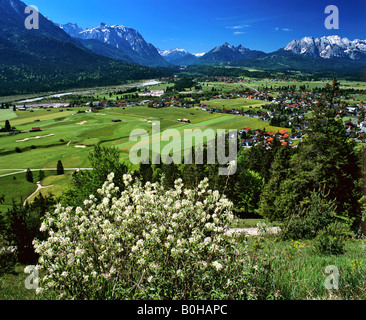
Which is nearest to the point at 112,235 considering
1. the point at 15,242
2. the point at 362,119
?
the point at 15,242

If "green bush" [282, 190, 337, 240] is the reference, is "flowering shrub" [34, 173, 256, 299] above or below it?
above

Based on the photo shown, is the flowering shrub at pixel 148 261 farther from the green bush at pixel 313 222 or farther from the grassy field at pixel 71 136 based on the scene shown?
the grassy field at pixel 71 136

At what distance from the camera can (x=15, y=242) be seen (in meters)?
17.2

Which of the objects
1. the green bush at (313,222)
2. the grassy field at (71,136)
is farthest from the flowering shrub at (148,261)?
the grassy field at (71,136)

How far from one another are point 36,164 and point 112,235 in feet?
254

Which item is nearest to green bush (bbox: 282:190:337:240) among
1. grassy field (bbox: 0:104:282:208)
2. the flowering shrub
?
the flowering shrub

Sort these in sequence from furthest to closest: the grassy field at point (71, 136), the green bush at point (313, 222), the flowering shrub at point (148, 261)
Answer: the grassy field at point (71, 136), the green bush at point (313, 222), the flowering shrub at point (148, 261)

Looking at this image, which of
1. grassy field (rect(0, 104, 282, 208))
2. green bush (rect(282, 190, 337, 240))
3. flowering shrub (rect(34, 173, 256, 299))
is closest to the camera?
flowering shrub (rect(34, 173, 256, 299))

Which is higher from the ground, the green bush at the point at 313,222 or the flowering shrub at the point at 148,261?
the flowering shrub at the point at 148,261

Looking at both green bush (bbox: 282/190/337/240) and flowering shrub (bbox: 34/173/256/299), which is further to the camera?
green bush (bbox: 282/190/337/240)

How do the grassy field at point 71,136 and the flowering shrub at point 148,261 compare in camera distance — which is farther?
the grassy field at point 71,136

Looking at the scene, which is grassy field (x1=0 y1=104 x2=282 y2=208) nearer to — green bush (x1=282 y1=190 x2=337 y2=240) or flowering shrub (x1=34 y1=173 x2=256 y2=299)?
green bush (x1=282 y1=190 x2=337 y2=240)

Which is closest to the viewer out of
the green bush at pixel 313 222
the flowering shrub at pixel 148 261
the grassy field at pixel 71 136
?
the flowering shrub at pixel 148 261

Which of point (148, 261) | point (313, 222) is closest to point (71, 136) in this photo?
point (313, 222)
